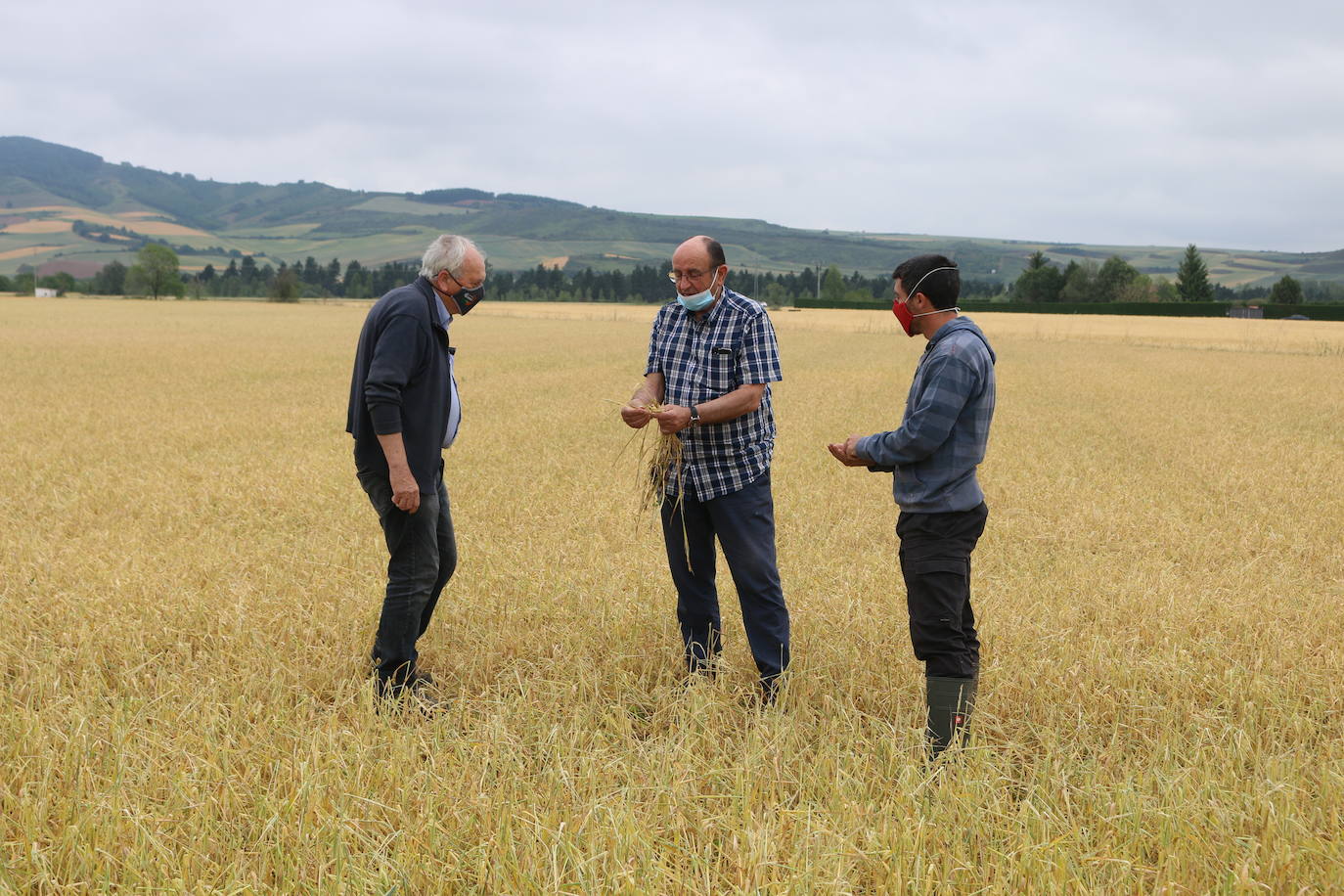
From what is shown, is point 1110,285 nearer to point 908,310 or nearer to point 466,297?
point 908,310

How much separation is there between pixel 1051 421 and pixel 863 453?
14425mm

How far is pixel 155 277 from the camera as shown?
105375 mm

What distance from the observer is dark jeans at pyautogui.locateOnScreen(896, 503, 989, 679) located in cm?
393

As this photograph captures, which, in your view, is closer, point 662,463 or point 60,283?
point 662,463

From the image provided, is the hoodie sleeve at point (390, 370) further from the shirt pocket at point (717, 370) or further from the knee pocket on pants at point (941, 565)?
the knee pocket on pants at point (941, 565)

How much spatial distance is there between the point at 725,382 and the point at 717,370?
3.0 inches

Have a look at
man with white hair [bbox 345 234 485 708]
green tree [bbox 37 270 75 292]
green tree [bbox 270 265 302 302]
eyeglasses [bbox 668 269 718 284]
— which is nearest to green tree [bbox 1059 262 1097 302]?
green tree [bbox 270 265 302 302]

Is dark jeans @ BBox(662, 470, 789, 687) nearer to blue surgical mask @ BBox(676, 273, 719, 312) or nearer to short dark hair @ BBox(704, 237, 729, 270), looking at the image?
blue surgical mask @ BBox(676, 273, 719, 312)

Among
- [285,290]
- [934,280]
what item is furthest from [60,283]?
[934,280]

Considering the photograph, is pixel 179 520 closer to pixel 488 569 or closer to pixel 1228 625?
pixel 488 569

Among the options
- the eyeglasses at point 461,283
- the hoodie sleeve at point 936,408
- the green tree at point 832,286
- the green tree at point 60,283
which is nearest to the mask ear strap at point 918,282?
the hoodie sleeve at point 936,408

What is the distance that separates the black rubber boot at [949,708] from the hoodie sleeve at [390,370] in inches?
107

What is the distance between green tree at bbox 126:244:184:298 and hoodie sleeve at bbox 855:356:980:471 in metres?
119

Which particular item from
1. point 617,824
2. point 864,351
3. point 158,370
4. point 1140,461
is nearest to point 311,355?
point 158,370
